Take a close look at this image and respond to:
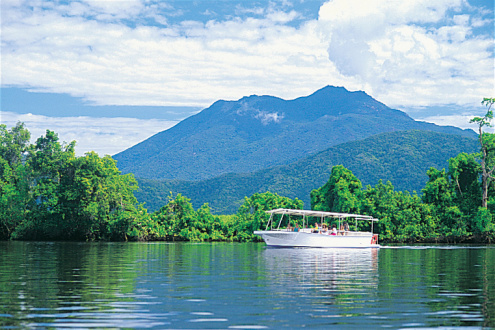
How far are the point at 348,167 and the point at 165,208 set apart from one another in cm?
10685

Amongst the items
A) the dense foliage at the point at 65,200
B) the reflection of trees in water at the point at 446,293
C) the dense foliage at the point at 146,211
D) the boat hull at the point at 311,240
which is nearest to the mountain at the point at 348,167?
the dense foliage at the point at 146,211

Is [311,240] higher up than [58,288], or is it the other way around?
[58,288]

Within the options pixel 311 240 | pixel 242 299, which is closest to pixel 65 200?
pixel 311 240

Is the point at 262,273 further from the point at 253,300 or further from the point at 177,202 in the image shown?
the point at 177,202

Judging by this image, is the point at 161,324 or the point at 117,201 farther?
the point at 117,201

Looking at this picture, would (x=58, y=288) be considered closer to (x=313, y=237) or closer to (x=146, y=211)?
(x=313, y=237)

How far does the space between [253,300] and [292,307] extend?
156cm

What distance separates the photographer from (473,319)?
1290cm

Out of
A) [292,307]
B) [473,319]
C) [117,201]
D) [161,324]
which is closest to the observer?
[161,324]

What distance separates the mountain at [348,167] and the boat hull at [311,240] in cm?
10456

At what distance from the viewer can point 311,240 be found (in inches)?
2394

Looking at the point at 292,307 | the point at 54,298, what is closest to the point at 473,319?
the point at 292,307

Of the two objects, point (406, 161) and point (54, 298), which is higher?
point (406, 161)

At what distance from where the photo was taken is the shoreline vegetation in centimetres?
8050
